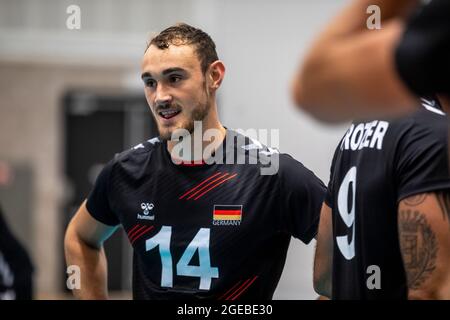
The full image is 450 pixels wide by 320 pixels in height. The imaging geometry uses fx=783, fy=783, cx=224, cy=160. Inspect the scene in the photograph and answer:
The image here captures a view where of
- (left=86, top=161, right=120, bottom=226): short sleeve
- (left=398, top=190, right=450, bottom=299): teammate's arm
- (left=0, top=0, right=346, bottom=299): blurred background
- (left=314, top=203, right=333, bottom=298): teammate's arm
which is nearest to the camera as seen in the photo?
(left=398, top=190, right=450, bottom=299): teammate's arm

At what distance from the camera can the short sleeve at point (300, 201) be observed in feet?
9.18

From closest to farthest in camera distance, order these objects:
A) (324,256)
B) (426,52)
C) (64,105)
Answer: (426,52)
(324,256)
(64,105)

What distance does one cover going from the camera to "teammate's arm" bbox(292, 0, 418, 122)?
101 centimetres

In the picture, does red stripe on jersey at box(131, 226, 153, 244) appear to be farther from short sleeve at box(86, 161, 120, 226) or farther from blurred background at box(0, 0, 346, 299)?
blurred background at box(0, 0, 346, 299)

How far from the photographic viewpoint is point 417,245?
2.08 meters

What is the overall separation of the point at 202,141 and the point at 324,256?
0.65 meters

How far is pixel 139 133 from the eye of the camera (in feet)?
29.5

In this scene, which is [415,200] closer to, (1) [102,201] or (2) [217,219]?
(2) [217,219]

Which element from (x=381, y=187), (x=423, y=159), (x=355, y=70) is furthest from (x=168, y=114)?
(x=355, y=70)

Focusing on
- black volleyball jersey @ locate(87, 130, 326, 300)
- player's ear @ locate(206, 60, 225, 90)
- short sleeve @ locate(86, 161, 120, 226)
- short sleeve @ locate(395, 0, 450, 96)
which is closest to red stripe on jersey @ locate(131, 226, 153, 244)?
black volleyball jersey @ locate(87, 130, 326, 300)

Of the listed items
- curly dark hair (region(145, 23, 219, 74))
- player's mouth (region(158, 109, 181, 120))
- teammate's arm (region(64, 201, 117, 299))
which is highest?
curly dark hair (region(145, 23, 219, 74))

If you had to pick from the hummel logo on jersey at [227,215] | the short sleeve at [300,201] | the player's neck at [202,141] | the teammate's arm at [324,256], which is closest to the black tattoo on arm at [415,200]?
the teammate's arm at [324,256]

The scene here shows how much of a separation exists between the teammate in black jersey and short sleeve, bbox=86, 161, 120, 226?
0.08 metres

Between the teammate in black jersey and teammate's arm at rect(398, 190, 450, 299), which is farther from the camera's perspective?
the teammate in black jersey
